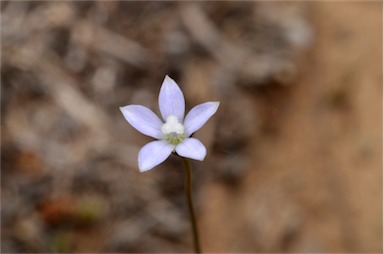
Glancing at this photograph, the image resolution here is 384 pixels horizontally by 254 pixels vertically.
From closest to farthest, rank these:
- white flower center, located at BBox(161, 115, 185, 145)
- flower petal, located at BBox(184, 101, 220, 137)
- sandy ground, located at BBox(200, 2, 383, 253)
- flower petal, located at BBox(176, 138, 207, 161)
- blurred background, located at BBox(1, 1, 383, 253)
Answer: flower petal, located at BBox(176, 138, 207, 161), flower petal, located at BBox(184, 101, 220, 137), white flower center, located at BBox(161, 115, 185, 145), blurred background, located at BBox(1, 1, 383, 253), sandy ground, located at BBox(200, 2, 383, 253)

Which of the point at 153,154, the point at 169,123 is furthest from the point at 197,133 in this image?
the point at 153,154

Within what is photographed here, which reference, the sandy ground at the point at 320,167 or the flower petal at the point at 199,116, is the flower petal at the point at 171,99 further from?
the sandy ground at the point at 320,167

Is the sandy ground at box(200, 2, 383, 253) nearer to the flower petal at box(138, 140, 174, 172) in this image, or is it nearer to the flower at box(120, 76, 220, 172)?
the flower at box(120, 76, 220, 172)

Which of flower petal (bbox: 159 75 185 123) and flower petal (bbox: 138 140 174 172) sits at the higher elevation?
flower petal (bbox: 159 75 185 123)

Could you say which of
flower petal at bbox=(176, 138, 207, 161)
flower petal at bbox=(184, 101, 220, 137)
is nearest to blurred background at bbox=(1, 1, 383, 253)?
flower petal at bbox=(184, 101, 220, 137)

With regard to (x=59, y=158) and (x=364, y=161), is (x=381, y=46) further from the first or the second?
(x=59, y=158)

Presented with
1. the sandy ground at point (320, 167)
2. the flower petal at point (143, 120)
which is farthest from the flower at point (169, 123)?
the sandy ground at point (320, 167)

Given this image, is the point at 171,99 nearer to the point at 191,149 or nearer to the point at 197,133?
the point at 191,149
